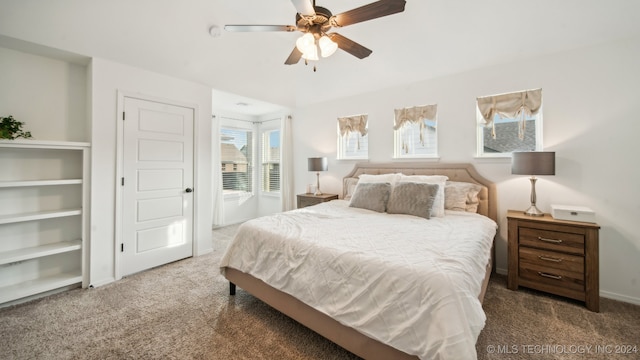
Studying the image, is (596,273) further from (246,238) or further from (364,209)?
(246,238)

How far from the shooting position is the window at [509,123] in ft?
9.18

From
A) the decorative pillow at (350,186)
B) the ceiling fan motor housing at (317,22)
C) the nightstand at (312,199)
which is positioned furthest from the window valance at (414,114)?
the ceiling fan motor housing at (317,22)

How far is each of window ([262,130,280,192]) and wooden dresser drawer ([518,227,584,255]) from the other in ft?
14.1

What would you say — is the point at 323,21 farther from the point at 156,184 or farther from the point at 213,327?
the point at 156,184

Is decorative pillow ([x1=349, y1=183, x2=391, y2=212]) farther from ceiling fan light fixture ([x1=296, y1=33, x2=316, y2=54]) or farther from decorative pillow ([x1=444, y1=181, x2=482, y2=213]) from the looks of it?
ceiling fan light fixture ([x1=296, y1=33, x2=316, y2=54])

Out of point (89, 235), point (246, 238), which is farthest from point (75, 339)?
point (246, 238)

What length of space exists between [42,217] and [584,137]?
5355mm

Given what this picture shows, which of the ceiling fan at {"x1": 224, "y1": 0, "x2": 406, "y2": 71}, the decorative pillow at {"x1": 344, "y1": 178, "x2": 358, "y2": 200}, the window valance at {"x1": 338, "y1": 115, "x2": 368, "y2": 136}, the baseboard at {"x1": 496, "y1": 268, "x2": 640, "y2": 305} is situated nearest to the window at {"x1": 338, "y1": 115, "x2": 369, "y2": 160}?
the window valance at {"x1": 338, "y1": 115, "x2": 368, "y2": 136}

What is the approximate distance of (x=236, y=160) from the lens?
549 cm

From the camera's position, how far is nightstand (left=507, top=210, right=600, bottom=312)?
217 centimetres

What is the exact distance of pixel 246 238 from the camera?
2.25 meters

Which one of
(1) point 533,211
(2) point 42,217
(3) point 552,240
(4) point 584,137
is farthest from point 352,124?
(2) point 42,217

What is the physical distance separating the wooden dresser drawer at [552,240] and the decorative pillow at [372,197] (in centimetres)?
134

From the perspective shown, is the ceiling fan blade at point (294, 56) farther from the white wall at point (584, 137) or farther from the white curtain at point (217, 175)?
the white curtain at point (217, 175)
